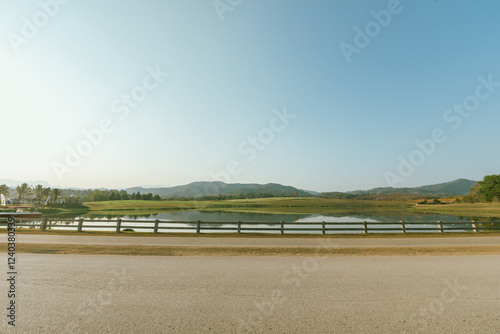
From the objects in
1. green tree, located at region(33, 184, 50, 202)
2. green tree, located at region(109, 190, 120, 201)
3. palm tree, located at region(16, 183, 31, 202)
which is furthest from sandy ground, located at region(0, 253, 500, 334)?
green tree, located at region(109, 190, 120, 201)

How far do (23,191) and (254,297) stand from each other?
95520 mm

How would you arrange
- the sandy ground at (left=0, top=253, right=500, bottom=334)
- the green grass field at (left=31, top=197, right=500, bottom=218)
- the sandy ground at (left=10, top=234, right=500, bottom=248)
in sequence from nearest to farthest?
the sandy ground at (left=0, top=253, right=500, bottom=334), the sandy ground at (left=10, top=234, right=500, bottom=248), the green grass field at (left=31, top=197, right=500, bottom=218)

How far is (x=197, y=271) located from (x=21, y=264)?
647 cm

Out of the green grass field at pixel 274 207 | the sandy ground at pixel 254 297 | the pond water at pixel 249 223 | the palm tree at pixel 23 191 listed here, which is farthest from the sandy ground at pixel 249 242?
the palm tree at pixel 23 191

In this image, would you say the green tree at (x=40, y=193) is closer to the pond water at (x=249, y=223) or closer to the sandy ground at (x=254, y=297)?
the pond water at (x=249, y=223)

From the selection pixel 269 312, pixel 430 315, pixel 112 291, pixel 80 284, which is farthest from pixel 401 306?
pixel 80 284

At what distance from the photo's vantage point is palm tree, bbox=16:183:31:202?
69.8 meters

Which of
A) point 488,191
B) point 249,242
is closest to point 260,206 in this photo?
point 488,191

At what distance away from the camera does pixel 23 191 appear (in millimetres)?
71000

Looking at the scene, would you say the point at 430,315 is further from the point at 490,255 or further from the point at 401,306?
the point at 490,255

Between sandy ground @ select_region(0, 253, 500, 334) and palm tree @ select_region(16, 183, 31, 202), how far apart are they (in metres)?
86.1

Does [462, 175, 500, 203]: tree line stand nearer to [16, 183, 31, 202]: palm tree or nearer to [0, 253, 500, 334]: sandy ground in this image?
[0, 253, 500, 334]: sandy ground

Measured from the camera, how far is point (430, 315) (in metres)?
4.69

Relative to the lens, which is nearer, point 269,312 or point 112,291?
point 269,312
